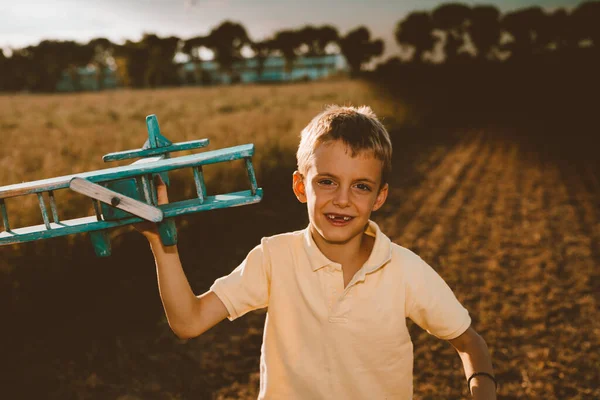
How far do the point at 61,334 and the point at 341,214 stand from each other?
324cm

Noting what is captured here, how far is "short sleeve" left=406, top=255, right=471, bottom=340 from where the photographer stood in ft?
5.21

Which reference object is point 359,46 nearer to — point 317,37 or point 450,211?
point 317,37

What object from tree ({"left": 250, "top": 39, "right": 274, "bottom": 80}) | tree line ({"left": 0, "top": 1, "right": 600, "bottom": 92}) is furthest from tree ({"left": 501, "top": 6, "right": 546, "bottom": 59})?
tree ({"left": 250, "top": 39, "right": 274, "bottom": 80})

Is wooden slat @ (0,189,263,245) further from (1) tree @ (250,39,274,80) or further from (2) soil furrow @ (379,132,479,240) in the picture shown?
(1) tree @ (250,39,274,80)

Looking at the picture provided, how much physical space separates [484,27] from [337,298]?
72133 millimetres

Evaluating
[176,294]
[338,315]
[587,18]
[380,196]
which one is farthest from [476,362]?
[587,18]

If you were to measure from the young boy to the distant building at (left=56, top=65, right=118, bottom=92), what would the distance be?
87313 millimetres

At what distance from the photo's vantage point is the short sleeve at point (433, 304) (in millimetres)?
1589

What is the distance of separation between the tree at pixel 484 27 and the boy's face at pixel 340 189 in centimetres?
6945

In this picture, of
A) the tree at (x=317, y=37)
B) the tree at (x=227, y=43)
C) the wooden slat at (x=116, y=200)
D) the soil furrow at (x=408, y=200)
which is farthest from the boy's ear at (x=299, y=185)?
the tree at (x=317, y=37)

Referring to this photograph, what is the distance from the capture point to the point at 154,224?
1.43 meters

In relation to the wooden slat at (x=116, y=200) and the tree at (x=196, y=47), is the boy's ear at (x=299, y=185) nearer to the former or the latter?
the wooden slat at (x=116, y=200)

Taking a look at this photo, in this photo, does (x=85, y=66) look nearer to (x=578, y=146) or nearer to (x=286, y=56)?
(x=286, y=56)

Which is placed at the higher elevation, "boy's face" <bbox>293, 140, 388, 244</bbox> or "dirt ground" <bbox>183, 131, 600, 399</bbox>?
"boy's face" <bbox>293, 140, 388, 244</bbox>
